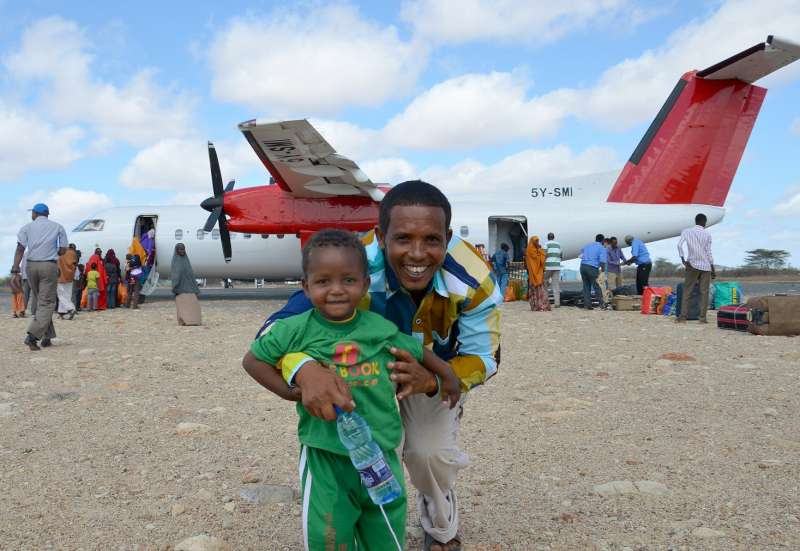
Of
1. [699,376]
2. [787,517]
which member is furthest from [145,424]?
[699,376]

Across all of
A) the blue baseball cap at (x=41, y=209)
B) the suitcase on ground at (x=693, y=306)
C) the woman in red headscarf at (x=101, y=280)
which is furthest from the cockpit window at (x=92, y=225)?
the suitcase on ground at (x=693, y=306)

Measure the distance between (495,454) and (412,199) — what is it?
2.00m

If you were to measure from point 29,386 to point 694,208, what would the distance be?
14.1 metres

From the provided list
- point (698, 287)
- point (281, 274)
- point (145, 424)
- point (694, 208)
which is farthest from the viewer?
point (281, 274)

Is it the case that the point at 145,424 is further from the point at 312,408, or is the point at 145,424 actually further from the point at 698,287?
the point at 698,287

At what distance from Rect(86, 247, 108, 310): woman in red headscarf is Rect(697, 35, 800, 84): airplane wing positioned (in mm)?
13870

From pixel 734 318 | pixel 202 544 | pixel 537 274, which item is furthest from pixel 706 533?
pixel 537 274

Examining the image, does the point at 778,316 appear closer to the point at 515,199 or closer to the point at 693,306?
the point at 693,306

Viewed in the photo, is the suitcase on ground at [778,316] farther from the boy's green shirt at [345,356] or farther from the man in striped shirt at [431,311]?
the boy's green shirt at [345,356]

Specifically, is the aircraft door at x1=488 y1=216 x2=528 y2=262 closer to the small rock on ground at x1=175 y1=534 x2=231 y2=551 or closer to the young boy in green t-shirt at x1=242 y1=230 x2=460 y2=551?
the small rock on ground at x1=175 y1=534 x2=231 y2=551

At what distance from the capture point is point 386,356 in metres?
1.94

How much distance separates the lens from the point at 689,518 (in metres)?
2.66

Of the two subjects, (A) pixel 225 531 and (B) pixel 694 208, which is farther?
(B) pixel 694 208

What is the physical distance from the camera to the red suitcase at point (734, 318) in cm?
881
